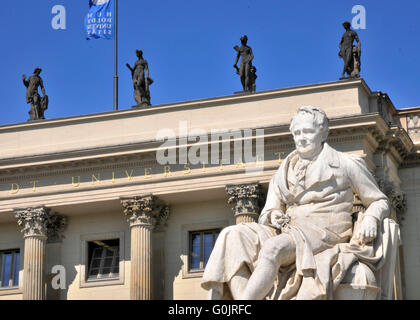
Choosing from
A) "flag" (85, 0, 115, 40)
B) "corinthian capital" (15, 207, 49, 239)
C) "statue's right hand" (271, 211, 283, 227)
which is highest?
"flag" (85, 0, 115, 40)

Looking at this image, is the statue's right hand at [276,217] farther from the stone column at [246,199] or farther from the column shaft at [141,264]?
the column shaft at [141,264]

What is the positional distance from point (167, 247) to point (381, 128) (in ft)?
24.3

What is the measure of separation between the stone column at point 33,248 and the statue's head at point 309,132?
27431 mm

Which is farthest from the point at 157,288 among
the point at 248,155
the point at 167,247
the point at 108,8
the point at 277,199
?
the point at 277,199

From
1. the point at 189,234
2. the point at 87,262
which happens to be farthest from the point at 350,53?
the point at 87,262

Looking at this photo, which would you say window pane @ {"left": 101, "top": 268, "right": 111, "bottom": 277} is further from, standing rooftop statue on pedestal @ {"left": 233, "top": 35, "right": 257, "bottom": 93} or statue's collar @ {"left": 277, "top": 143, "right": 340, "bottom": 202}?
statue's collar @ {"left": 277, "top": 143, "right": 340, "bottom": 202}

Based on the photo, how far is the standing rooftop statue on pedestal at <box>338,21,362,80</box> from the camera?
1455 inches

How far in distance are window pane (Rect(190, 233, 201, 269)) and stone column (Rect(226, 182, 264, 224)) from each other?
6.21 feet

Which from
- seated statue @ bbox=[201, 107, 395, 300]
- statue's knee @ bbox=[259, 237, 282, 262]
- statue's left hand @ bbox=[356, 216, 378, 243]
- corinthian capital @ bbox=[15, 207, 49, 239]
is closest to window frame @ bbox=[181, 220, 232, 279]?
corinthian capital @ bbox=[15, 207, 49, 239]

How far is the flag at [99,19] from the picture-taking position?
4275 cm

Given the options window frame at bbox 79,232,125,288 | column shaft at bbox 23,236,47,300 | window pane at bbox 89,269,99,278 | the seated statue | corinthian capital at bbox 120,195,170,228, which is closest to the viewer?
the seated statue

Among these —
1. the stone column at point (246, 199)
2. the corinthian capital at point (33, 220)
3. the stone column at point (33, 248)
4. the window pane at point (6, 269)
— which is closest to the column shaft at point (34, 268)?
the stone column at point (33, 248)

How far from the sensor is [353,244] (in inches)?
389

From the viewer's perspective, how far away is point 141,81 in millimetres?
39156
